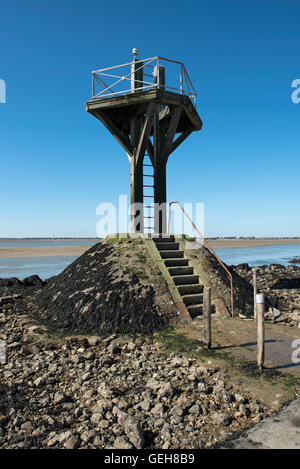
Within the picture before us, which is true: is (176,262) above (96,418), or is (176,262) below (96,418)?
above

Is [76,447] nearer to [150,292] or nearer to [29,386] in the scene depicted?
[29,386]

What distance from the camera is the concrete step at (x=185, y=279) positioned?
10.8 metres

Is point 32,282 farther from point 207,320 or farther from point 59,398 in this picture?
point 59,398

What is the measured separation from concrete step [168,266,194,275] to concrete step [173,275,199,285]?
303 mm

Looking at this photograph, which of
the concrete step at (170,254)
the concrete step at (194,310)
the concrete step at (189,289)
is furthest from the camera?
the concrete step at (170,254)

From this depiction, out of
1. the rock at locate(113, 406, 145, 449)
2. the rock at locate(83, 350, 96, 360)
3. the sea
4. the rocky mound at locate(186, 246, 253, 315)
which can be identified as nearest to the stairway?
the rocky mound at locate(186, 246, 253, 315)

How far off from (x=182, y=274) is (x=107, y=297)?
9.72 feet

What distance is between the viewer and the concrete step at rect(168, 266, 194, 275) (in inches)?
436

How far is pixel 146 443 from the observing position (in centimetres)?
431

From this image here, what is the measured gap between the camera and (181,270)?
36.9ft

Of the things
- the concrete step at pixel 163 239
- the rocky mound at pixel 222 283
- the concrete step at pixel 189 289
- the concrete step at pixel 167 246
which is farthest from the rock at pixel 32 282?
the concrete step at pixel 189 289

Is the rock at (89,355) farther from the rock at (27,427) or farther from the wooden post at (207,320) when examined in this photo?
the wooden post at (207,320)

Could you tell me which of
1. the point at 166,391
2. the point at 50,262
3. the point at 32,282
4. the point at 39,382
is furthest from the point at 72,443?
the point at 50,262

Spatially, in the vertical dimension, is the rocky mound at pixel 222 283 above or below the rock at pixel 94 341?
above
